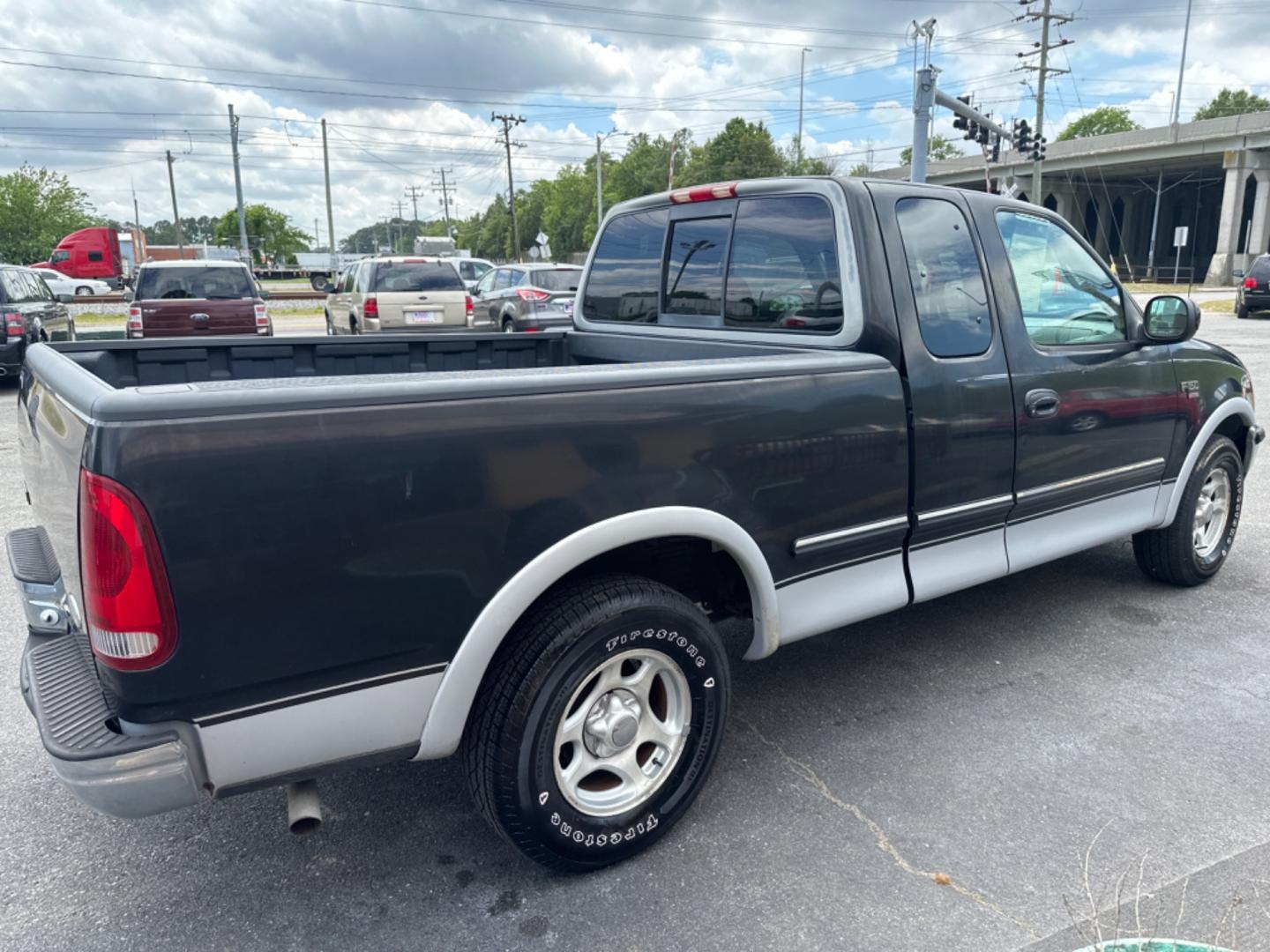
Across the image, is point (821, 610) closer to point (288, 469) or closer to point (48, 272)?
point (288, 469)

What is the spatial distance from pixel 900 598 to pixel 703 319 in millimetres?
1396

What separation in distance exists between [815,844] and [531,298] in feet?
46.6

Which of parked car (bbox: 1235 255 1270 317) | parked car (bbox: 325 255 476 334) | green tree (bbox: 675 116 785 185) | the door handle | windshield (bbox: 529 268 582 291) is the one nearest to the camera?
the door handle

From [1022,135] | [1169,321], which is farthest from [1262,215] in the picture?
[1169,321]

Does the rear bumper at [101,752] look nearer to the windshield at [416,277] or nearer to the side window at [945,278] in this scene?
the side window at [945,278]

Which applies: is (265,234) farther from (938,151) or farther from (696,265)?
(696,265)

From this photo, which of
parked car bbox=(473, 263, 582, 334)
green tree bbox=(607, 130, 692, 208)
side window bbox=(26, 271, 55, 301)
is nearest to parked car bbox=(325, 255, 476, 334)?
parked car bbox=(473, 263, 582, 334)

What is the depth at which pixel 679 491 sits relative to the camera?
258 centimetres

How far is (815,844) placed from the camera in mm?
2760

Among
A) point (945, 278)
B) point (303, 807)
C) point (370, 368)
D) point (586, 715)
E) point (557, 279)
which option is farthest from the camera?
point (557, 279)

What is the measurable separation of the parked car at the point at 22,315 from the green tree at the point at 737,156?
5136cm

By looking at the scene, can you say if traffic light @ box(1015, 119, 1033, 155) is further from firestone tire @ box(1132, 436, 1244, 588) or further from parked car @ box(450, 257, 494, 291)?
firestone tire @ box(1132, 436, 1244, 588)

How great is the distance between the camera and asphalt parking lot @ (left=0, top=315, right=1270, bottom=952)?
2.41 meters

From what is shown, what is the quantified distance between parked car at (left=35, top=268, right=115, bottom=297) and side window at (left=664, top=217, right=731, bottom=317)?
4200 centimetres
